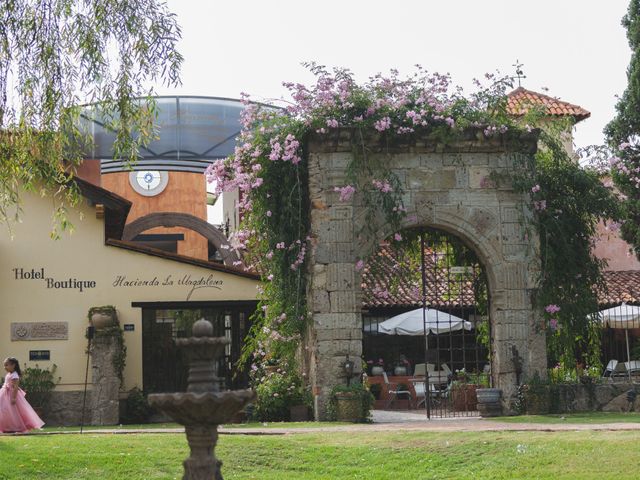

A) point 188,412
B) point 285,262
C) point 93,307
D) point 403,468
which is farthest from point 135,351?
point 188,412

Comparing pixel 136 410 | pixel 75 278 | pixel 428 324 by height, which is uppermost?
pixel 75 278

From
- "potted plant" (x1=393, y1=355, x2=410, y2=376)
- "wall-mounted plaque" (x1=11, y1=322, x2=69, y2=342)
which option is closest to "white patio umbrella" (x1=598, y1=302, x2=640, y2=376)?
"potted plant" (x1=393, y1=355, x2=410, y2=376)

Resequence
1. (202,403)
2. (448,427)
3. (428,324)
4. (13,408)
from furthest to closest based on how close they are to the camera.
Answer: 1. (428,324)
2. (13,408)
3. (448,427)
4. (202,403)

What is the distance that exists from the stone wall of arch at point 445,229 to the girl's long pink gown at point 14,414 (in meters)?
4.30

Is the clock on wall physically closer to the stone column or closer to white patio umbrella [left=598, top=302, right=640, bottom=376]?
white patio umbrella [left=598, top=302, right=640, bottom=376]

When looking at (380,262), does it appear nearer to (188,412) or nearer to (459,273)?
(459,273)

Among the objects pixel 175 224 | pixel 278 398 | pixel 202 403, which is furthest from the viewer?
pixel 175 224

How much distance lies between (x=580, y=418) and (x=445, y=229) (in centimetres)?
377

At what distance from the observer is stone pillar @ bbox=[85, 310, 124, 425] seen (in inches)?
800

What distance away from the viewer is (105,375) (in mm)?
20547

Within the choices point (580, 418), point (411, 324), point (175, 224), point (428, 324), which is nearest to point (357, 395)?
point (580, 418)

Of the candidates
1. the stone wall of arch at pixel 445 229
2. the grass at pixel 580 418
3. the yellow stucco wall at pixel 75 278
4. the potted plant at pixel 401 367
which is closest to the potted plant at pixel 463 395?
the stone wall of arch at pixel 445 229

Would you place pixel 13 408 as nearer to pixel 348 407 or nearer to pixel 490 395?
pixel 348 407

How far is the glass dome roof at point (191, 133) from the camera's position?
98.3ft
